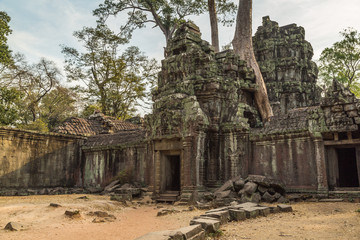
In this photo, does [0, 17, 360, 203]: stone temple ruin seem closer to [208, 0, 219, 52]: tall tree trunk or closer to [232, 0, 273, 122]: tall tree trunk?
[232, 0, 273, 122]: tall tree trunk

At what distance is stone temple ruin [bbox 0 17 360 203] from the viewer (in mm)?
9641

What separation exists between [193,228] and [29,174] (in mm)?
11423

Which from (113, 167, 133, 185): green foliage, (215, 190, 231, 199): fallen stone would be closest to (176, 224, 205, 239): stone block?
(215, 190, 231, 199): fallen stone

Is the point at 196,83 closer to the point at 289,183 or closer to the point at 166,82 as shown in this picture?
the point at 166,82

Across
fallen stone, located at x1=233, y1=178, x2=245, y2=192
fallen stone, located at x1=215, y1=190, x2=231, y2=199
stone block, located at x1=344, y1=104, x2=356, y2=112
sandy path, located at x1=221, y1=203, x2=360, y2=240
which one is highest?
stone block, located at x1=344, y1=104, x2=356, y2=112

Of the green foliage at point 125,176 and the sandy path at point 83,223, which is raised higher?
the green foliage at point 125,176

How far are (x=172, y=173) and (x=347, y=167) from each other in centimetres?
668

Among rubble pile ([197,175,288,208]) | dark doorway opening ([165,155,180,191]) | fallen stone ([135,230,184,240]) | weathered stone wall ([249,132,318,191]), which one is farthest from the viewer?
dark doorway opening ([165,155,180,191])

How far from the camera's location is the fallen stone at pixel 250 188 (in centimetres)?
916

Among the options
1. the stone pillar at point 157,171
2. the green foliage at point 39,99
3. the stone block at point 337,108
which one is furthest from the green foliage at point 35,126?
the stone block at point 337,108

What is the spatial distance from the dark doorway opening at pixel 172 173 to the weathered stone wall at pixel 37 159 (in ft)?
19.8

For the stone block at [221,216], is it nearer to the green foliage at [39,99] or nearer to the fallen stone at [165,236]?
the fallen stone at [165,236]

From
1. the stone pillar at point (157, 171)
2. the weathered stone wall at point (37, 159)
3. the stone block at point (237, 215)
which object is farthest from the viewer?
the weathered stone wall at point (37, 159)

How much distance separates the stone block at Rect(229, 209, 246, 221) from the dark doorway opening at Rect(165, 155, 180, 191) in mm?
5479
